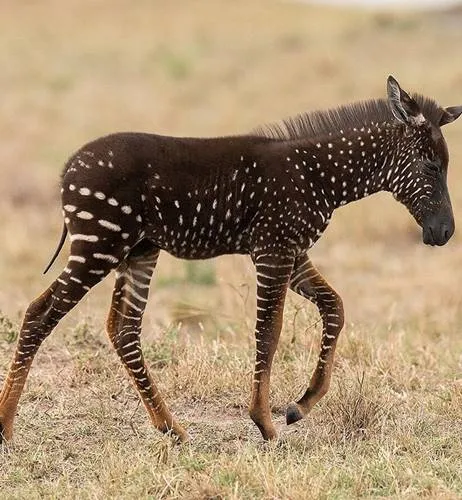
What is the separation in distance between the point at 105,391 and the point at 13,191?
10.2 m

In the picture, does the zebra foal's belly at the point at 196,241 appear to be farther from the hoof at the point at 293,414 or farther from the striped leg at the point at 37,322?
the hoof at the point at 293,414

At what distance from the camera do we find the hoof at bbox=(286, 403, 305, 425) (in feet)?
23.0

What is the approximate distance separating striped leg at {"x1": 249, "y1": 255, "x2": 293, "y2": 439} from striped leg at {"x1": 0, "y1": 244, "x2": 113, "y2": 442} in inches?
37.9

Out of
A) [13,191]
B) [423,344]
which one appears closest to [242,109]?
[13,191]

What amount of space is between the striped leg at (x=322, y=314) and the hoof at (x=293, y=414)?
0.11 meters

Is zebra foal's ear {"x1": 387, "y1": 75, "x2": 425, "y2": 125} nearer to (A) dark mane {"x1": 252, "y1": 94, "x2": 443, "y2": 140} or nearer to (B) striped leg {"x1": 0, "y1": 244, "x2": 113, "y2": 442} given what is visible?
(A) dark mane {"x1": 252, "y1": 94, "x2": 443, "y2": 140}

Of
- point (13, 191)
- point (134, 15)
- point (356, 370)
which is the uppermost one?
point (356, 370)

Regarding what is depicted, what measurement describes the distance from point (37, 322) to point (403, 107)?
2.69 metres

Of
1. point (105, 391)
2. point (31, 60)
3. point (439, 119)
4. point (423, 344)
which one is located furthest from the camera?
point (31, 60)

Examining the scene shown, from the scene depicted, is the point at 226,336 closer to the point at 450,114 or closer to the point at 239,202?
the point at 239,202

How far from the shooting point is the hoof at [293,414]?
702 cm

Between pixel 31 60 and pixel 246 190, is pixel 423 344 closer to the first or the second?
pixel 246 190

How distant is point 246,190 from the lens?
682cm

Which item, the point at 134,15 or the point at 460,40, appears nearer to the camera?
the point at 460,40
